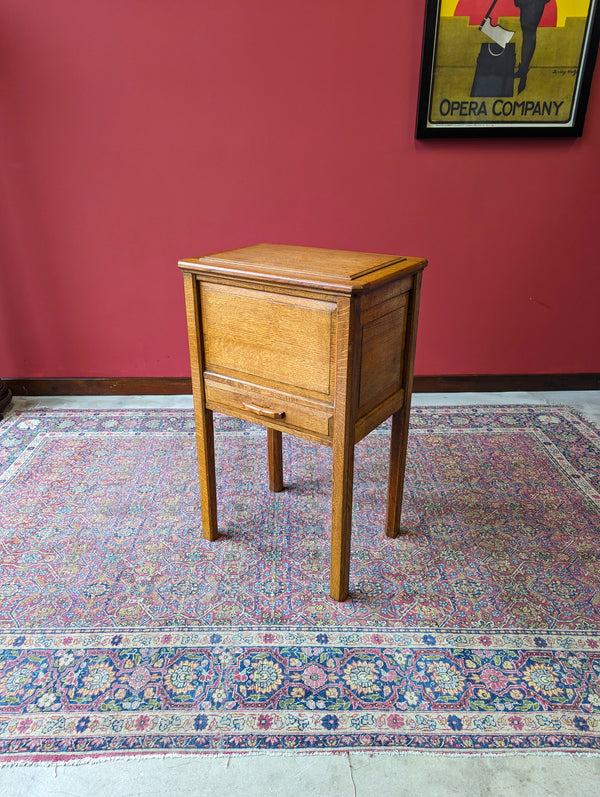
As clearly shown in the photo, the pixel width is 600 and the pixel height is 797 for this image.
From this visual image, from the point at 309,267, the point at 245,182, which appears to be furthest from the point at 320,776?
the point at 245,182

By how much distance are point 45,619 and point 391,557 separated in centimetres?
109

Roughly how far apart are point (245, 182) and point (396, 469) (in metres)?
1.74

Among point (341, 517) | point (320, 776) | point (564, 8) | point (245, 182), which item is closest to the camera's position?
point (320, 776)

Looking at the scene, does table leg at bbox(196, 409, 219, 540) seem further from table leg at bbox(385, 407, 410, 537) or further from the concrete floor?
the concrete floor

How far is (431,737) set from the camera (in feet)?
4.06

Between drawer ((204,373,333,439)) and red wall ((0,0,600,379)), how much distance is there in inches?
55.1

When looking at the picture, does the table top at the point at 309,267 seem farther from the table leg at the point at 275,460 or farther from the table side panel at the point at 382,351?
the table leg at the point at 275,460

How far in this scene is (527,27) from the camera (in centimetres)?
246

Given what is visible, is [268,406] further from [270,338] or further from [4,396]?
[4,396]

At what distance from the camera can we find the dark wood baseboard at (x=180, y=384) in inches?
121

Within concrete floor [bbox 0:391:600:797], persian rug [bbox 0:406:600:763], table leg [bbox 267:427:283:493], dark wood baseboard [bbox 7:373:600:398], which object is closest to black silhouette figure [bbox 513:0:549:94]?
dark wood baseboard [bbox 7:373:600:398]

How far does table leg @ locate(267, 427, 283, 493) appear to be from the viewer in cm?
207

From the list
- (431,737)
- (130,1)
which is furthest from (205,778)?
(130,1)

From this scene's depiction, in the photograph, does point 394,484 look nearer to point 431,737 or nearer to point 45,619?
point 431,737
